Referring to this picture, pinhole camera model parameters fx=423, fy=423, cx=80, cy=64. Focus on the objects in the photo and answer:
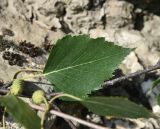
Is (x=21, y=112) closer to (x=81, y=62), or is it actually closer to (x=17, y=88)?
(x=17, y=88)

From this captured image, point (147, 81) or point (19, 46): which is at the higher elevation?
point (19, 46)

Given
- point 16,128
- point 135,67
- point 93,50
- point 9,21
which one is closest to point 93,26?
point 135,67

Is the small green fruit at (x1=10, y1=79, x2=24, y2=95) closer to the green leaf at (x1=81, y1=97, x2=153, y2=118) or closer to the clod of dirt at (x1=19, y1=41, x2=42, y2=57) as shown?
the green leaf at (x1=81, y1=97, x2=153, y2=118)

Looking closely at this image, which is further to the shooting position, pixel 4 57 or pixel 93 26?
pixel 93 26

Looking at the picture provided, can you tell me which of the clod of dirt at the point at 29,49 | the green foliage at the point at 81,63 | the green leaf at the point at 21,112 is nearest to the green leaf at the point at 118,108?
the green leaf at the point at 21,112

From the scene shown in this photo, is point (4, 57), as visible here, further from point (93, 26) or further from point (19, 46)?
point (93, 26)

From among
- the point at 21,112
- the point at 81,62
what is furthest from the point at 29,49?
the point at 21,112

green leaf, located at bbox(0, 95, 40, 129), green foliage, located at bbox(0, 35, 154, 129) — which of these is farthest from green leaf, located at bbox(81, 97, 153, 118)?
green foliage, located at bbox(0, 35, 154, 129)
